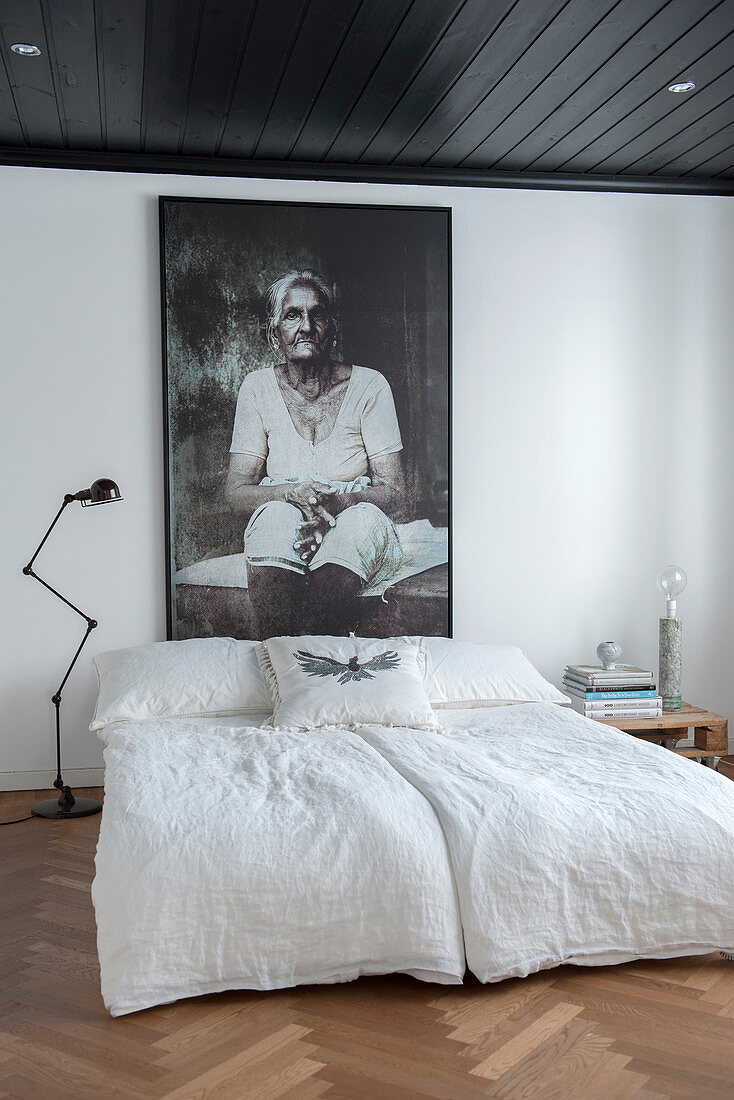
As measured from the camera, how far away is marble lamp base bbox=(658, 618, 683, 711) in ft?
13.8

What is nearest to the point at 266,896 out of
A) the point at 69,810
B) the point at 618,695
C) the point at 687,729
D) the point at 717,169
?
the point at 69,810

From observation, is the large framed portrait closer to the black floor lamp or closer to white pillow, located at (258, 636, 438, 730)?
the black floor lamp

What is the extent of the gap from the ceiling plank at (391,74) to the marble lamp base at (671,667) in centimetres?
239

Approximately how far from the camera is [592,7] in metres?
2.89

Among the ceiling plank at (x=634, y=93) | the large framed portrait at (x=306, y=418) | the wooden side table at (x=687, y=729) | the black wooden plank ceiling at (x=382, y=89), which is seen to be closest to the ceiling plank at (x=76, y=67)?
the black wooden plank ceiling at (x=382, y=89)

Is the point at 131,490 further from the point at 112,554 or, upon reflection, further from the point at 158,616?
the point at 158,616

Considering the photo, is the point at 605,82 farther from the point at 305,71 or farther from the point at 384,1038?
the point at 384,1038

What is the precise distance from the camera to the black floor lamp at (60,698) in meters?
3.73

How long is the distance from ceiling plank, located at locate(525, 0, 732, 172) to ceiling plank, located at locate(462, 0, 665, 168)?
0.15m

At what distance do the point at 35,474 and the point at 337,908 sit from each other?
2.48m

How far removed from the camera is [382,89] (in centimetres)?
344

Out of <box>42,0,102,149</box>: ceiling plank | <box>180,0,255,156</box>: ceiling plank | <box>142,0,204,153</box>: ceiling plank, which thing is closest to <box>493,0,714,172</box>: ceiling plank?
<box>180,0,255,156</box>: ceiling plank

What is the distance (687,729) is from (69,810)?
254 cm

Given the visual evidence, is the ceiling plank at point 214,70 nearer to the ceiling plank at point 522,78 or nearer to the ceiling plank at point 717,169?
the ceiling plank at point 522,78
